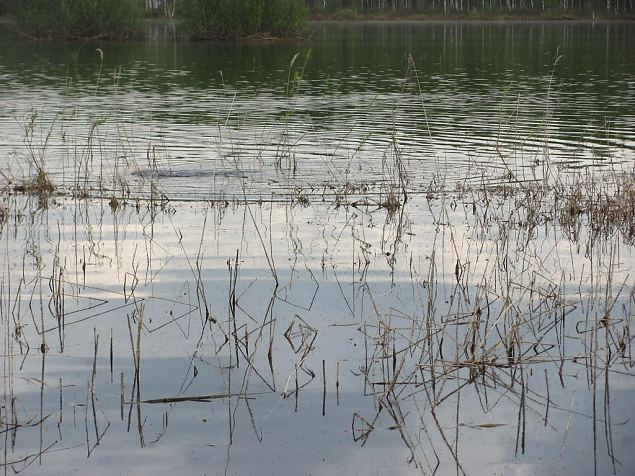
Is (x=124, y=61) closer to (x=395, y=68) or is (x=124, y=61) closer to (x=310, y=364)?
(x=395, y=68)

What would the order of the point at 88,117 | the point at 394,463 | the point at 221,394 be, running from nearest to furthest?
1. the point at 394,463
2. the point at 221,394
3. the point at 88,117

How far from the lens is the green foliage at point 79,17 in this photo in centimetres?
4766

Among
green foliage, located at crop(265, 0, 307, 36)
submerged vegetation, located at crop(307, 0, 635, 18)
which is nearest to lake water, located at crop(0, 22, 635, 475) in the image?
green foliage, located at crop(265, 0, 307, 36)

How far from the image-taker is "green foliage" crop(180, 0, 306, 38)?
48.0 m

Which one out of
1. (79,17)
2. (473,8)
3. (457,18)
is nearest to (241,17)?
(79,17)

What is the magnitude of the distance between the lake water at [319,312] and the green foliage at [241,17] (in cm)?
3365

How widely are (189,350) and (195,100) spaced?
53.2ft

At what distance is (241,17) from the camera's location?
49156 mm

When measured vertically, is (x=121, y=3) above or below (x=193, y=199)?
above

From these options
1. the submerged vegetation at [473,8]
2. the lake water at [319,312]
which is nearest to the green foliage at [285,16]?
the submerged vegetation at [473,8]

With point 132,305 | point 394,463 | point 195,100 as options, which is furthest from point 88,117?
point 394,463

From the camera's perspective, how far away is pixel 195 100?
21625 millimetres

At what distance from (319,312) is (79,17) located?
4435 cm

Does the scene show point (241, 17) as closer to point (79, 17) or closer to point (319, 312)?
point (79, 17)
